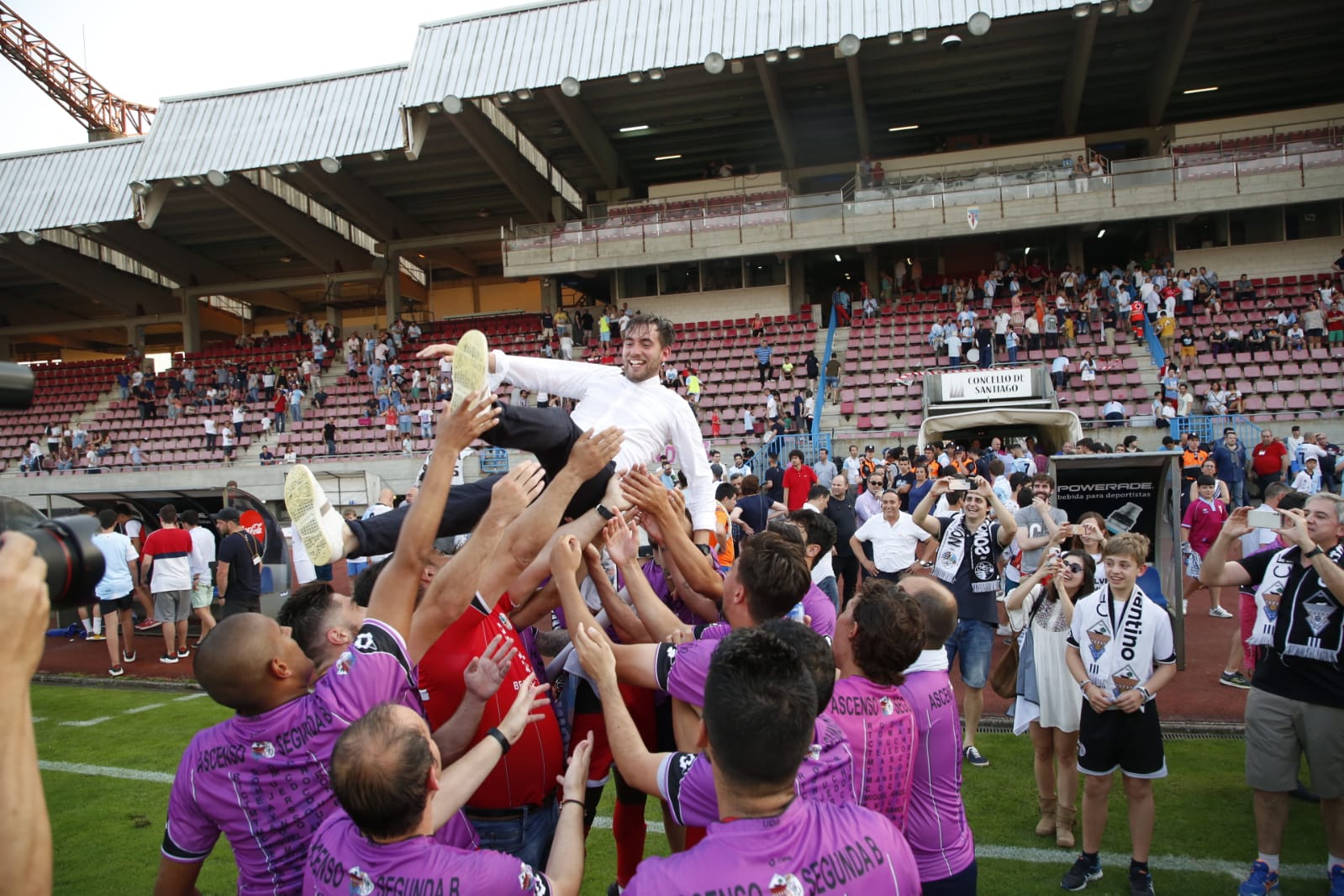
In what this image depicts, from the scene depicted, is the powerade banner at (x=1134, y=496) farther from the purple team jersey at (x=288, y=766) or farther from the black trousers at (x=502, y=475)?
the purple team jersey at (x=288, y=766)

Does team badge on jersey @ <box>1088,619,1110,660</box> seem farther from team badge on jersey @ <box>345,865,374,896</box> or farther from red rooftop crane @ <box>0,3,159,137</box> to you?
red rooftop crane @ <box>0,3,159,137</box>

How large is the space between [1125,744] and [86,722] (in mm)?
8159

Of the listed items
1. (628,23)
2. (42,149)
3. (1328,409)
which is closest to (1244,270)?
(1328,409)

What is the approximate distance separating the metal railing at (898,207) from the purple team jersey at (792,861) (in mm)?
23735

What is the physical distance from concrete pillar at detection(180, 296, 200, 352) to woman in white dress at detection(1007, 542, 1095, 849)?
34.3 m

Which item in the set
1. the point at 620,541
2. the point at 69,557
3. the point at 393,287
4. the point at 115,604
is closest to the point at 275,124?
the point at 393,287

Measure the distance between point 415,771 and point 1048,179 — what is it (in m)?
25.2

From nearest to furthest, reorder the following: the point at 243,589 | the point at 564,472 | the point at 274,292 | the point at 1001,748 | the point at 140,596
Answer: the point at 564,472 < the point at 1001,748 < the point at 243,589 < the point at 140,596 < the point at 274,292

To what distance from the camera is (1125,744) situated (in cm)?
398

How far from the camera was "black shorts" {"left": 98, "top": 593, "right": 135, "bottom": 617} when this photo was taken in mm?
9375

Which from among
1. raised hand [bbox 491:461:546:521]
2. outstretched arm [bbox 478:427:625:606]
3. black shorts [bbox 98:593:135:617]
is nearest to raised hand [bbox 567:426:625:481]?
outstretched arm [bbox 478:427:625:606]

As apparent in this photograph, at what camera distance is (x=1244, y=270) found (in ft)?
77.4

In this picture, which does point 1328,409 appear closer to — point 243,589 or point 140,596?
point 243,589

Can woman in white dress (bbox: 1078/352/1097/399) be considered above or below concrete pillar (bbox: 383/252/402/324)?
below
